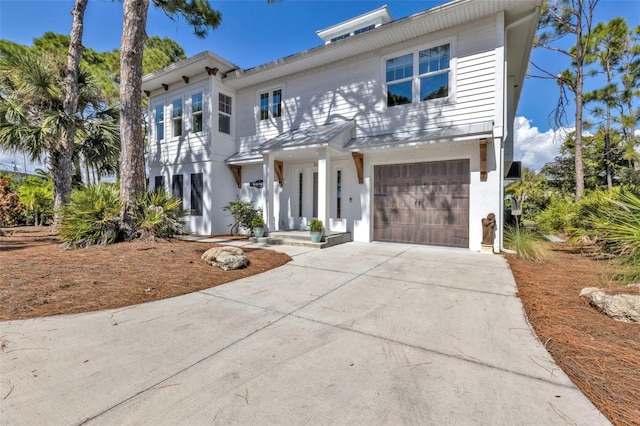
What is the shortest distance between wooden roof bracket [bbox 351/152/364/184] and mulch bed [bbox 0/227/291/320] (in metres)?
3.92

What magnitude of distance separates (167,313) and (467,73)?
8609 mm

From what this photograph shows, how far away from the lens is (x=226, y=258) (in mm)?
5312

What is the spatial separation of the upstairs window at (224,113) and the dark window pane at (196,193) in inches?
85.4

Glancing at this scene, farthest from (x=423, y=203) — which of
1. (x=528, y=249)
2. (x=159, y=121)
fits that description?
(x=159, y=121)

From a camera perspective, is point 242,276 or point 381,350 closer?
point 381,350

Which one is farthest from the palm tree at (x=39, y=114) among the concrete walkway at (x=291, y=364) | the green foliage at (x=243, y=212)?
the concrete walkway at (x=291, y=364)

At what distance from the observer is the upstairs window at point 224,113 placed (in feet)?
36.8

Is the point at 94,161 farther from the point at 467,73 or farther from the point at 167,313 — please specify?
the point at 467,73

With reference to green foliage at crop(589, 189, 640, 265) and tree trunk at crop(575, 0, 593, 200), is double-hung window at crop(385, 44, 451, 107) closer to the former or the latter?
green foliage at crop(589, 189, 640, 265)

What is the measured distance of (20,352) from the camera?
238cm

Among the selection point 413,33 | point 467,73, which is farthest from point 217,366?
point 413,33

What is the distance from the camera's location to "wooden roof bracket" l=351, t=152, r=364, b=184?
8.71 m

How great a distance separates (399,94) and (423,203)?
3.42 metres

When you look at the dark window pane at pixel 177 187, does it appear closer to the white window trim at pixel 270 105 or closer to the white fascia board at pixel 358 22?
the white window trim at pixel 270 105
